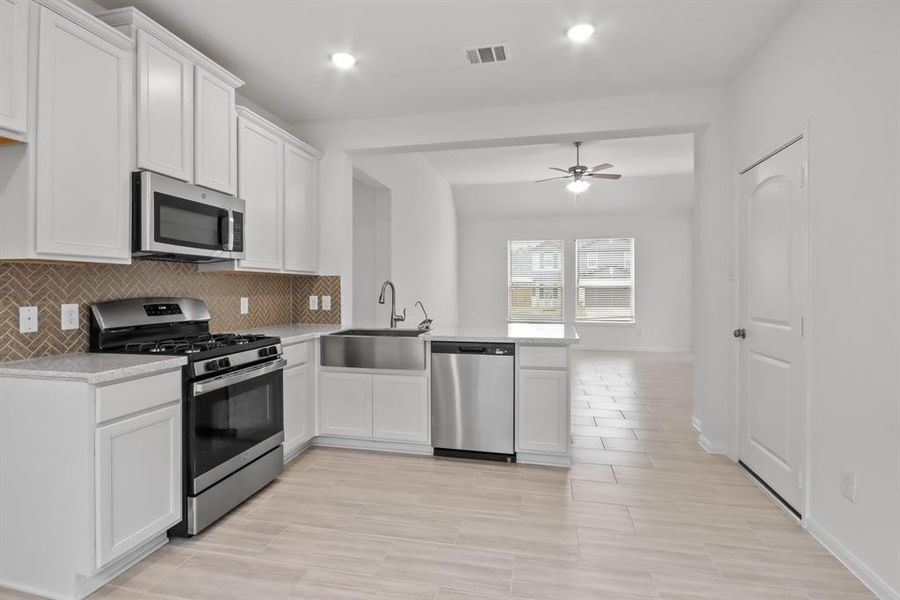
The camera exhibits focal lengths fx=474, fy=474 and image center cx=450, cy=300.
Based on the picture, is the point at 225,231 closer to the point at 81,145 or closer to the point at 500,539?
the point at 81,145

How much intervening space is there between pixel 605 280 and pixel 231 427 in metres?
7.79

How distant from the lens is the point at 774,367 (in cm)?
274

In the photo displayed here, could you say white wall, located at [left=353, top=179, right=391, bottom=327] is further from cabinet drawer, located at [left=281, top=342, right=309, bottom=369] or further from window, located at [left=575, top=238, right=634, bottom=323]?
window, located at [left=575, top=238, right=634, bottom=323]

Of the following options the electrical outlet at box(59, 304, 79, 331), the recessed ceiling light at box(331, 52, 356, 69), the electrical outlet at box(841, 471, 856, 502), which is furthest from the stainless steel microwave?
the electrical outlet at box(841, 471, 856, 502)

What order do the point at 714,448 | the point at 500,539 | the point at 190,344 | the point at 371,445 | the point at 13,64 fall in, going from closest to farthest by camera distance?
the point at 13,64 < the point at 500,539 < the point at 190,344 < the point at 714,448 < the point at 371,445

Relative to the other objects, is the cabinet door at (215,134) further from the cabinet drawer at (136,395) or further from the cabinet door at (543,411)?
the cabinet door at (543,411)

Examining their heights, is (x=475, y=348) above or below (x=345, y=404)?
above

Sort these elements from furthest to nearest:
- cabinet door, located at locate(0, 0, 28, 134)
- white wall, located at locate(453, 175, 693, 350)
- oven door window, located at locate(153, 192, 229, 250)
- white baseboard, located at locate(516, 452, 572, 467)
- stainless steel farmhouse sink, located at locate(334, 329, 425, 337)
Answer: white wall, located at locate(453, 175, 693, 350)
stainless steel farmhouse sink, located at locate(334, 329, 425, 337)
white baseboard, located at locate(516, 452, 572, 467)
oven door window, located at locate(153, 192, 229, 250)
cabinet door, located at locate(0, 0, 28, 134)

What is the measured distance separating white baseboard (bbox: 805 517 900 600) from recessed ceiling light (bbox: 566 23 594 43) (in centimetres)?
277

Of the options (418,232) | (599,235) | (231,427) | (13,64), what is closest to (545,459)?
(231,427)

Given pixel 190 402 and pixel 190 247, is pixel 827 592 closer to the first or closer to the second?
pixel 190 402

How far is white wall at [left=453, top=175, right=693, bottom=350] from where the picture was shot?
8.48 m

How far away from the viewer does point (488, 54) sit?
2.91 meters

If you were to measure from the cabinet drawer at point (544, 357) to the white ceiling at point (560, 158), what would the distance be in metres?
3.23
